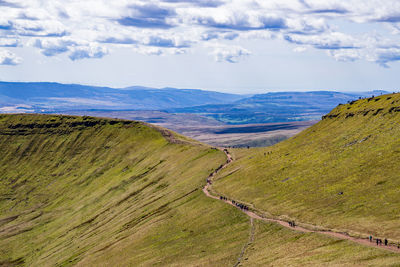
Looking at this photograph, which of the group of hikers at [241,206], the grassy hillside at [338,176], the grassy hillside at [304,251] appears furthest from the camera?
the group of hikers at [241,206]

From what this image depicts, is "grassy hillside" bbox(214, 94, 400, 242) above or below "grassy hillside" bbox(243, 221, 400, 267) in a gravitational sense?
above

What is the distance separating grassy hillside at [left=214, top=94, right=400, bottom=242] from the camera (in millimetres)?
106062

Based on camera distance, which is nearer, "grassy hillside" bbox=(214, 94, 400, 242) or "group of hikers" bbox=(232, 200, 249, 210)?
"grassy hillside" bbox=(214, 94, 400, 242)

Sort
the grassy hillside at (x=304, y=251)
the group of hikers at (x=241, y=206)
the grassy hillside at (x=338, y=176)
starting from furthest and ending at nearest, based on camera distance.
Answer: the group of hikers at (x=241, y=206) → the grassy hillside at (x=338, y=176) → the grassy hillside at (x=304, y=251)

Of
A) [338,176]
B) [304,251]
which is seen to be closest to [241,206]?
[338,176]

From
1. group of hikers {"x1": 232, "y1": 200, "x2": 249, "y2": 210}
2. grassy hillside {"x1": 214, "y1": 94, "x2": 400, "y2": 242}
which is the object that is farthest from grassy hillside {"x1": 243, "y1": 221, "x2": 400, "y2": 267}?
group of hikers {"x1": 232, "y1": 200, "x2": 249, "y2": 210}

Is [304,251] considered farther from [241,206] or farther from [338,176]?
[338,176]

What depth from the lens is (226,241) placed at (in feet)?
376

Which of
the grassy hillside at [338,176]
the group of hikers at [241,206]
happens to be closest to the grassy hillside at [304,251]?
the grassy hillside at [338,176]

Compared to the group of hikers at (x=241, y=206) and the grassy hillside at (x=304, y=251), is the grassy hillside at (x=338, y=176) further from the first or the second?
the grassy hillside at (x=304, y=251)

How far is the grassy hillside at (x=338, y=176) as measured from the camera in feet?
348

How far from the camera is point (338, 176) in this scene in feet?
443

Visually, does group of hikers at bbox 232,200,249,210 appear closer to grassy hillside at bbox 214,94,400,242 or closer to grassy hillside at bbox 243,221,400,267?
grassy hillside at bbox 214,94,400,242

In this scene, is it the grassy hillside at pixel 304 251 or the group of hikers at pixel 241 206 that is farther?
the group of hikers at pixel 241 206
